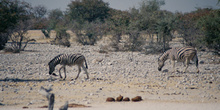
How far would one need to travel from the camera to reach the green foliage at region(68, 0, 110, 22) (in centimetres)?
5028

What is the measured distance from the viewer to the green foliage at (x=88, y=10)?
50281 millimetres

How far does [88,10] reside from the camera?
5066cm

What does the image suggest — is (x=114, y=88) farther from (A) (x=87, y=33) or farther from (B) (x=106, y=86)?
(A) (x=87, y=33)

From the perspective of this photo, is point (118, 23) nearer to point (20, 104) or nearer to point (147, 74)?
point (147, 74)

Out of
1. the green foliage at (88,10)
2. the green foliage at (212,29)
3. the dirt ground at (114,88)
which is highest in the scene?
the green foliage at (88,10)

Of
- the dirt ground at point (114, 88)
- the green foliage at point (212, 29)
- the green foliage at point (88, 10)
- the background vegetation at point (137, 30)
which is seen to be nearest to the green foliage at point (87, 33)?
the background vegetation at point (137, 30)

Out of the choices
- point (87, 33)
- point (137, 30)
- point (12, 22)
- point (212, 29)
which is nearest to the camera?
point (12, 22)

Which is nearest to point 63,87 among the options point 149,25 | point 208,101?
point 208,101

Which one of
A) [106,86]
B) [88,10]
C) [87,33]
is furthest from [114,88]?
[88,10]

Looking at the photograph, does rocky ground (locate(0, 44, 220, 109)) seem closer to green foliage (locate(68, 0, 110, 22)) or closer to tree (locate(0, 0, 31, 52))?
tree (locate(0, 0, 31, 52))

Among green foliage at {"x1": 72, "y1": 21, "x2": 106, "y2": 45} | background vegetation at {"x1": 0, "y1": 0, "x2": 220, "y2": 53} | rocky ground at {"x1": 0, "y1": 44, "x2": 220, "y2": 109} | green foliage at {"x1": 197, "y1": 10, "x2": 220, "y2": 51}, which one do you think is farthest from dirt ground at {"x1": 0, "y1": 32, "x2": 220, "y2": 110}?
green foliage at {"x1": 72, "y1": 21, "x2": 106, "y2": 45}

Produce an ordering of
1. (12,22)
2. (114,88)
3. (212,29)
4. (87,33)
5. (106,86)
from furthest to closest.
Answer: (87,33) → (212,29) → (12,22) → (106,86) → (114,88)

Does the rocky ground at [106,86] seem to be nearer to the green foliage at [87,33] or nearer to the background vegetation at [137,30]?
the background vegetation at [137,30]

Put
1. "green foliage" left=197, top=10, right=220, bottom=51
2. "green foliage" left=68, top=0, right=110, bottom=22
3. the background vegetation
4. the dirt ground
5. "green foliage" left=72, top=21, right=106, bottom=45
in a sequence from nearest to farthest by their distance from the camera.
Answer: the dirt ground, "green foliage" left=197, top=10, right=220, bottom=51, the background vegetation, "green foliage" left=72, top=21, right=106, bottom=45, "green foliage" left=68, top=0, right=110, bottom=22
